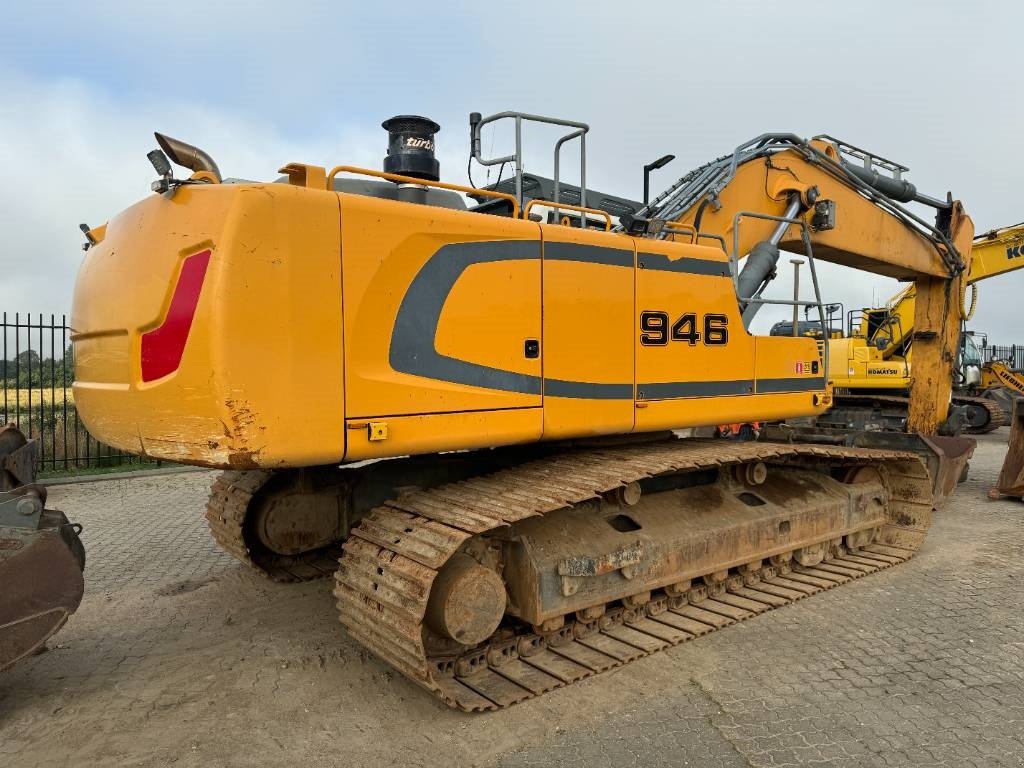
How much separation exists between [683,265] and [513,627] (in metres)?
2.45

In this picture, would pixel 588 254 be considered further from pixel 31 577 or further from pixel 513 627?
pixel 31 577

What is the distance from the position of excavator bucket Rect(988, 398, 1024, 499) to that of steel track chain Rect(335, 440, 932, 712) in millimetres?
4983

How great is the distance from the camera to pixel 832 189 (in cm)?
677

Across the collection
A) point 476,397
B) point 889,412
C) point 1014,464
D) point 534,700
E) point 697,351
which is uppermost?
point 697,351

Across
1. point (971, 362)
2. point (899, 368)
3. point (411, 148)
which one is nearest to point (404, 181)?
point (411, 148)

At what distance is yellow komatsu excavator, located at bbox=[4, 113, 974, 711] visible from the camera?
3135mm

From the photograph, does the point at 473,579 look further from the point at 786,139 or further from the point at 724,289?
the point at 786,139

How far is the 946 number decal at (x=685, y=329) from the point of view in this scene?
4.39 metres

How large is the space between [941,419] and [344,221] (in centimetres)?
806

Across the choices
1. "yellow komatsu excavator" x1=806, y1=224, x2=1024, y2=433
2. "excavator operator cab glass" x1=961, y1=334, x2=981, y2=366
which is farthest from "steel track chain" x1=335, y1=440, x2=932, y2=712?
"excavator operator cab glass" x1=961, y1=334, x2=981, y2=366

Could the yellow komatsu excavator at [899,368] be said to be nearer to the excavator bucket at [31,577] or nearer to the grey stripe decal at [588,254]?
the grey stripe decal at [588,254]

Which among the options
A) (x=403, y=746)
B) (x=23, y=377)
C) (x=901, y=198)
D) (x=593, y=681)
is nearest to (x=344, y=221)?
(x=403, y=746)

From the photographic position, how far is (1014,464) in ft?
29.1

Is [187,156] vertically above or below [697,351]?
above
